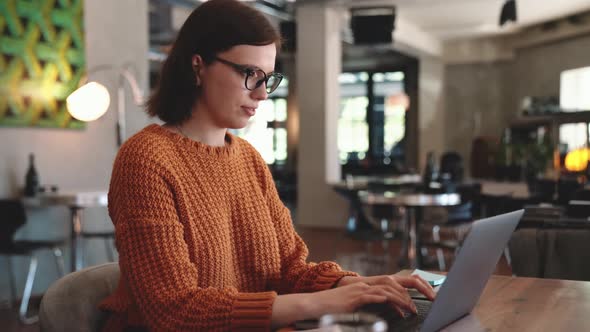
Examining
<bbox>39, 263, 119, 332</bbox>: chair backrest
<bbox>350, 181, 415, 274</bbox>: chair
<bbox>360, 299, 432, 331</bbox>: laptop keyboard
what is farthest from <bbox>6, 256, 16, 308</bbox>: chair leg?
<bbox>360, 299, 432, 331</bbox>: laptop keyboard

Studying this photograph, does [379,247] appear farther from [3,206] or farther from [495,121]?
[495,121]

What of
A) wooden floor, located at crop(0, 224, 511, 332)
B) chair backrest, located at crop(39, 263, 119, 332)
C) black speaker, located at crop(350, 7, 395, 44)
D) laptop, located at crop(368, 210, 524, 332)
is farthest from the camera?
black speaker, located at crop(350, 7, 395, 44)

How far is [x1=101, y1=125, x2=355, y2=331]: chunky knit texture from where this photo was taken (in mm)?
1154

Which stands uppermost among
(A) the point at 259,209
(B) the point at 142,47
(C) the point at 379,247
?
(B) the point at 142,47

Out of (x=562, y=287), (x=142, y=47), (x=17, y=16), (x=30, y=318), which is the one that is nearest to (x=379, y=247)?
(x=142, y=47)

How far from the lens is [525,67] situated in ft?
41.1

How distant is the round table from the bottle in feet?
9.42

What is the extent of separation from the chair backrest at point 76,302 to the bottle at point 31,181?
4080mm

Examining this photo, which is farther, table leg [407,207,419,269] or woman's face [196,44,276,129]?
table leg [407,207,419,269]

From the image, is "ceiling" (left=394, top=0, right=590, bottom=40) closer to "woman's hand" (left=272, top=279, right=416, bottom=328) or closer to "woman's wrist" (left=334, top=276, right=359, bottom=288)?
"woman's wrist" (left=334, top=276, right=359, bottom=288)

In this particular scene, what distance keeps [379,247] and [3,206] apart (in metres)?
4.72

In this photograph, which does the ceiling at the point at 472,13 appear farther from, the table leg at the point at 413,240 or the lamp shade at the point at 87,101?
the lamp shade at the point at 87,101

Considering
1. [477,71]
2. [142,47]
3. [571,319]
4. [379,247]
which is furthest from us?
[477,71]

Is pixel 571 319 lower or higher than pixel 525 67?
lower
